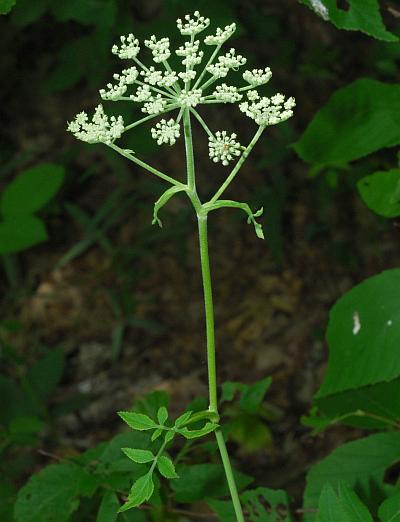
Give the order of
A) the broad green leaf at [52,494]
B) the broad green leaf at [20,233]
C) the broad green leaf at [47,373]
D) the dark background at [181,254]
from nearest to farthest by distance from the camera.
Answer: the broad green leaf at [52,494], the broad green leaf at [20,233], the broad green leaf at [47,373], the dark background at [181,254]

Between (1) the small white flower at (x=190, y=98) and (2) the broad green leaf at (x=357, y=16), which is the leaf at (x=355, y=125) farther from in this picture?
(1) the small white flower at (x=190, y=98)

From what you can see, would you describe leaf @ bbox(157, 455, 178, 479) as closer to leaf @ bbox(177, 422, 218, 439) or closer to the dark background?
leaf @ bbox(177, 422, 218, 439)

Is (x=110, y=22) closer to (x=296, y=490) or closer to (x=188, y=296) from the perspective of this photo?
(x=188, y=296)

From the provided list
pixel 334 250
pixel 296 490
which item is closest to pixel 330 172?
pixel 334 250

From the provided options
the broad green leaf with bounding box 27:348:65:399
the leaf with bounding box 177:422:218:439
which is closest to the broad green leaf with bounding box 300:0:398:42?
the leaf with bounding box 177:422:218:439

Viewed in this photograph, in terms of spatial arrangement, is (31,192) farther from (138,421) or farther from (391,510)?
(391,510)

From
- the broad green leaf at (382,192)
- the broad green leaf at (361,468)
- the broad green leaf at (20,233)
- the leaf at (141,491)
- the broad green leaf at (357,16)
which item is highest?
the broad green leaf at (357,16)

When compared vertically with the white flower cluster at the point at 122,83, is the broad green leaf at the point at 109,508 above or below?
below

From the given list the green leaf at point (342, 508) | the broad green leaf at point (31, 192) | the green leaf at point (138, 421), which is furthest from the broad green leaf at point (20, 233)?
the green leaf at point (342, 508)
